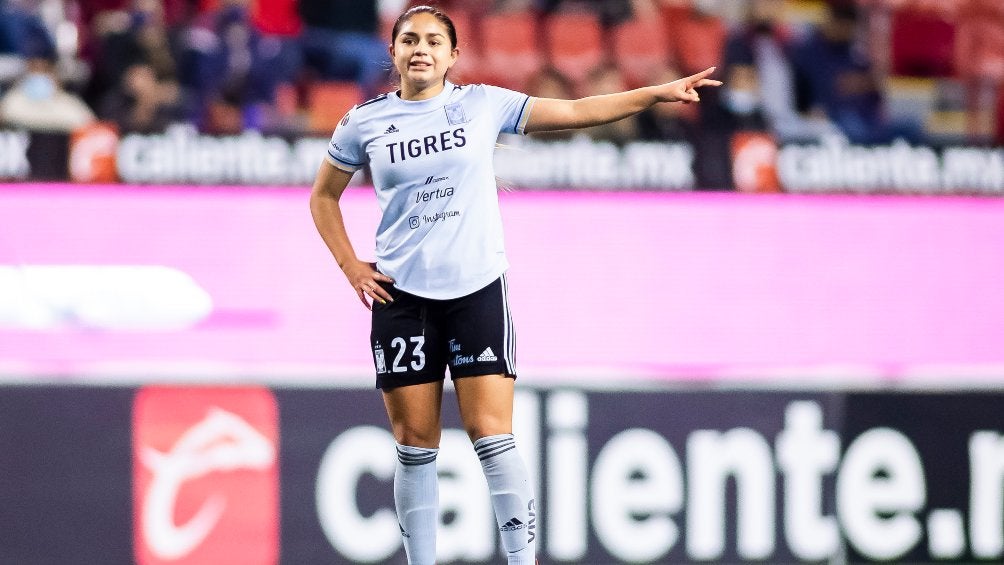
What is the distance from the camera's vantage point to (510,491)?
12.9 ft

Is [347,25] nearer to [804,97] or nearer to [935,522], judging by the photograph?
[804,97]

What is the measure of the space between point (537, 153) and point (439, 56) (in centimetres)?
217

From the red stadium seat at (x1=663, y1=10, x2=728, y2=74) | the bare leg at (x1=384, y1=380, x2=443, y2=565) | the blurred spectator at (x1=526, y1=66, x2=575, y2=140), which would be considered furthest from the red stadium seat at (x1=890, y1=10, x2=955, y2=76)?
the bare leg at (x1=384, y1=380, x2=443, y2=565)

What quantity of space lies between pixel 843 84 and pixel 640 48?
1399 mm

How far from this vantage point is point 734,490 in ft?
19.1

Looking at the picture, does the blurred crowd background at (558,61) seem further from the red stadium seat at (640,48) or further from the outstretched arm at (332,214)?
the outstretched arm at (332,214)

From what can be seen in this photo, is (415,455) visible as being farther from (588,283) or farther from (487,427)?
(588,283)

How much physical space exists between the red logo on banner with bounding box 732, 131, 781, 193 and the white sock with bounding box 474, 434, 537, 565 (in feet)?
8.37

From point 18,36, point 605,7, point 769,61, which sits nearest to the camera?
point 18,36

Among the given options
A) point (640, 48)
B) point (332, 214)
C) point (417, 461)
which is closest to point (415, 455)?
point (417, 461)

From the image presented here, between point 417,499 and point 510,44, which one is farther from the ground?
point 510,44

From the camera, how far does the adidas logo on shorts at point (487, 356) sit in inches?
155

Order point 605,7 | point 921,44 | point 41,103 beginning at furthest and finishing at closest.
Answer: point 921,44 → point 605,7 → point 41,103

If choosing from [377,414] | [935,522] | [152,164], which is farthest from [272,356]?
[935,522]
